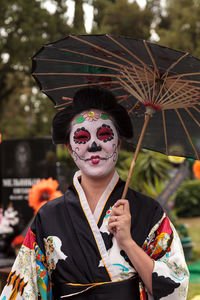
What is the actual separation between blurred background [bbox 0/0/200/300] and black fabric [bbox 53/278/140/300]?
A: 1310mm

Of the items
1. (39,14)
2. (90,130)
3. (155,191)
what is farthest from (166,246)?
(39,14)

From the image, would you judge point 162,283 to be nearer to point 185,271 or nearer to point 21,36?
point 185,271

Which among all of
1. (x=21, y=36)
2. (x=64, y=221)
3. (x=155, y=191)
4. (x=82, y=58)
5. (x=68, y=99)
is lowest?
(x=155, y=191)

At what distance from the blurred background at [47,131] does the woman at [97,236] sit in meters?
0.60

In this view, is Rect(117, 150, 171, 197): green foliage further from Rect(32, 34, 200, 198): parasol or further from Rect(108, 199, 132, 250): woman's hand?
Rect(108, 199, 132, 250): woman's hand

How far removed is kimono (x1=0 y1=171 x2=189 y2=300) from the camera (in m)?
2.52

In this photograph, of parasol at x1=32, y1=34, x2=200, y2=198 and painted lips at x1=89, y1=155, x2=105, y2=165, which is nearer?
parasol at x1=32, y1=34, x2=200, y2=198

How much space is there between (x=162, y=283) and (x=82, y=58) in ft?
4.46

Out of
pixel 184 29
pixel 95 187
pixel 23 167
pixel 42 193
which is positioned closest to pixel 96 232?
pixel 95 187

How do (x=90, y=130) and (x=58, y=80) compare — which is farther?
(x=58, y=80)

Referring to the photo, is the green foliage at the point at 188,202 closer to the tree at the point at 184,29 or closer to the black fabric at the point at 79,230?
the tree at the point at 184,29

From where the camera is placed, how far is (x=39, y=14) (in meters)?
12.6

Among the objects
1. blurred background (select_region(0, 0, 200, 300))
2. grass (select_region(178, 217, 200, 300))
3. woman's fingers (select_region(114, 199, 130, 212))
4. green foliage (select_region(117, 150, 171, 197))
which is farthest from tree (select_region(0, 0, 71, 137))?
woman's fingers (select_region(114, 199, 130, 212))

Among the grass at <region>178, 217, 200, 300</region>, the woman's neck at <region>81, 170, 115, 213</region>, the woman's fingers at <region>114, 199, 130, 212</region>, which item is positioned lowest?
the grass at <region>178, 217, 200, 300</region>
